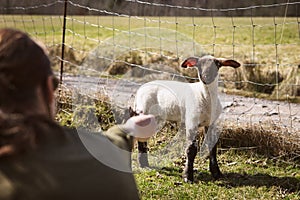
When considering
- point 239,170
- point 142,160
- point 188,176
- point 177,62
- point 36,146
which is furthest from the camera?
point 177,62

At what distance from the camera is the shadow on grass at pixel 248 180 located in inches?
192

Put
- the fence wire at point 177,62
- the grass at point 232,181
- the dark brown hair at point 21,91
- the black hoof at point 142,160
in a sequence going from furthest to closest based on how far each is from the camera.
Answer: the fence wire at point 177,62 → the black hoof at point 142,160 → the grass at point 232,181 → the dark brown hair at point 21,91

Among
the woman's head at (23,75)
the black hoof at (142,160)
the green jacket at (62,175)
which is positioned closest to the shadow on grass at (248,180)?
the black hoof at (142,160)

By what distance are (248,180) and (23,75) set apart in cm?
383

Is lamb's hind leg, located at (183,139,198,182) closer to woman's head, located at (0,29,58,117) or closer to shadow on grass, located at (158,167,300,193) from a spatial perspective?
shadow on grass, located at (158,167,300,193)

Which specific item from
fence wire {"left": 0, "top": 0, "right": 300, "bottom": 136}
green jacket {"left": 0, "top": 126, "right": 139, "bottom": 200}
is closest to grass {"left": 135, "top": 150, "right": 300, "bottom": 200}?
fence wire {"left": 0, "top": 0, "right": 300, "bottom": 136}

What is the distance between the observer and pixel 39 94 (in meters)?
1.55

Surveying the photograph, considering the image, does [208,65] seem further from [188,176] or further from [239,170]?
[239,170]

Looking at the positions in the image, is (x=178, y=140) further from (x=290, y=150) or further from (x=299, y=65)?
(x=299, y=65)

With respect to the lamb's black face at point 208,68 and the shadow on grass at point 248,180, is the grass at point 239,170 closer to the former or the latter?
the shadow on grass at point 248,180

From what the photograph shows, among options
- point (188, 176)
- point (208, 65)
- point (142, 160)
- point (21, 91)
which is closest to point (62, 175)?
point (21, 91)

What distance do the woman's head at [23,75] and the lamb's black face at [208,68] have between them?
10.9 feet

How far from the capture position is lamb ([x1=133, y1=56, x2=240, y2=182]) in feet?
15.9

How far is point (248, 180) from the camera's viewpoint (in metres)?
5.04
